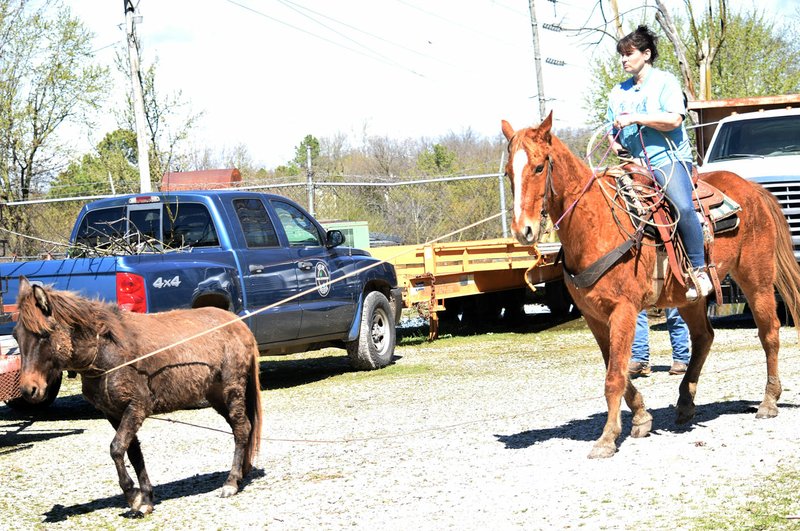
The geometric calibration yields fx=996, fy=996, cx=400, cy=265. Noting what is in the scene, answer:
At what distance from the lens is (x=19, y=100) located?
2533 cm

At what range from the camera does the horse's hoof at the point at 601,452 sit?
6.86 metres

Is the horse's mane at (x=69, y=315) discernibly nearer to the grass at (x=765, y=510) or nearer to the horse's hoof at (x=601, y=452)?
the horse's hoof at (x=601, y=452)

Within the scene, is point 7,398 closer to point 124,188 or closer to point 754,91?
point 124,188

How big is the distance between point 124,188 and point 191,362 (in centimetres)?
2009

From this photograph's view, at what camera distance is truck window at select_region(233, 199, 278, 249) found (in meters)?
11.3

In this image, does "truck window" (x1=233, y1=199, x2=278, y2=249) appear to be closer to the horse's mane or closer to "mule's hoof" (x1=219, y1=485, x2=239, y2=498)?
the horse's mane

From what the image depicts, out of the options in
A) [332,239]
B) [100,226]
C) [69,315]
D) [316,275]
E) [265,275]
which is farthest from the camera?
[332,239]

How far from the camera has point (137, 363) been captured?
259 inches

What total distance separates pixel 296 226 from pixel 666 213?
5816mm

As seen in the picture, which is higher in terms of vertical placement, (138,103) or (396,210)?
(138,103)

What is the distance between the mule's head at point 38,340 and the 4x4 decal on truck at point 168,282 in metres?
3.53

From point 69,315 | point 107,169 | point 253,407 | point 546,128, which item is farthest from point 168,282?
point 107,169

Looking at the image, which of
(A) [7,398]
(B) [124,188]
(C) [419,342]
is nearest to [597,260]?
(A) [7,398]

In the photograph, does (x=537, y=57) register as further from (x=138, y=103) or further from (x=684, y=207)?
(x=684, y=207)
